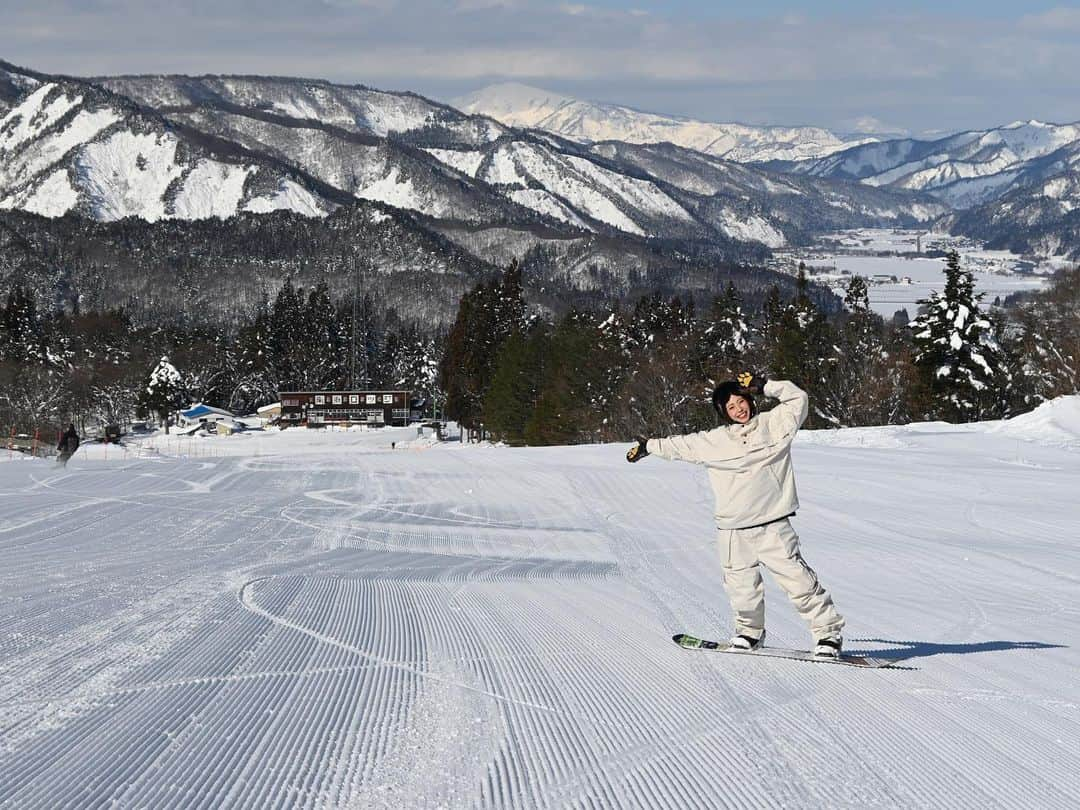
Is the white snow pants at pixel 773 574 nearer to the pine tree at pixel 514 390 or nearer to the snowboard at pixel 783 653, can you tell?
the snowboard at pixel 783 653

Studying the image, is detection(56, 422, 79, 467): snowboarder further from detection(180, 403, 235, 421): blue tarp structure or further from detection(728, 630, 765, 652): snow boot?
detection(180, 403, 235, 421): blue tarp structure

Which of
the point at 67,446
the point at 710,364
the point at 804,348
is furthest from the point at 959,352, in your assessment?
the point at 67,446

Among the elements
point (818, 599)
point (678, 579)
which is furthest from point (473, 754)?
point (678, 579)

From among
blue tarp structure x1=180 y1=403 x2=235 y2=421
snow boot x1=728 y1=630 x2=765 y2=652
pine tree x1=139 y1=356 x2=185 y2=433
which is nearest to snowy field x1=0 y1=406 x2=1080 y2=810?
snow boot x1=728 y1=630 x2=765 y2=652

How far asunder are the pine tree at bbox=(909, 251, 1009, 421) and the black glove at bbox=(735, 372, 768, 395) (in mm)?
A: 39274

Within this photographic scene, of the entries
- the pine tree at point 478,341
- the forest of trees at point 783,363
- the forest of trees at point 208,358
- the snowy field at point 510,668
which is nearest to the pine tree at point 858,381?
the forest of trees at point 783,363

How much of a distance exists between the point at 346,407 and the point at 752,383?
98333 mm

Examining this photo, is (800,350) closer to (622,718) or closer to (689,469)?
(689,469)

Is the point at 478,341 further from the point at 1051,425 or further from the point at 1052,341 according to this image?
the point at 1051,425

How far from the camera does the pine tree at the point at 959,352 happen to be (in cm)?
4288

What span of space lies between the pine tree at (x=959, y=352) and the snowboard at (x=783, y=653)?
39178 mm

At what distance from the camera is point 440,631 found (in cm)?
718

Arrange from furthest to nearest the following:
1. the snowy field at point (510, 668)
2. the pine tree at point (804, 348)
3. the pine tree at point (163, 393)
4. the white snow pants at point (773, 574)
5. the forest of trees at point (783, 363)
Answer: the pine tree at point (163, 393)
the pine tree at point (804, 348)
the forest of trees at point (783, 363)
the white snow pants at point (773, 574)
the snowy field at point (510, 668)

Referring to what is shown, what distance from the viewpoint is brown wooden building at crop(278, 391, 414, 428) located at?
10104 centimetres
